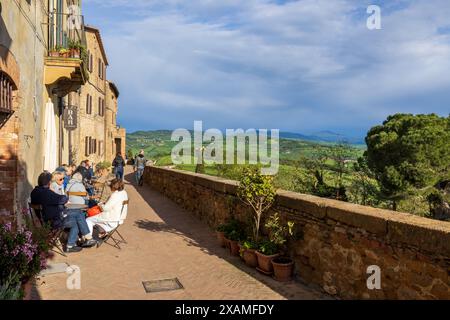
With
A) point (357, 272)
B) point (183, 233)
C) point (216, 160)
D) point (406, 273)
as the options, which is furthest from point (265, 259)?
point (216, 160)

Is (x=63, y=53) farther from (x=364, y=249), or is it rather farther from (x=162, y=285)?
(x=364, y=249)

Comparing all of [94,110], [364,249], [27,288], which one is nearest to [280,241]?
[364,249]

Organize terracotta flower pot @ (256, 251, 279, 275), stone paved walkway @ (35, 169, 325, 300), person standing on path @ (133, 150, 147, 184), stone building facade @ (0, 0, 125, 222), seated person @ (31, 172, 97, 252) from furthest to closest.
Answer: person standing on path @ (133, 150, 147, 184), stone building facade @ (0, 0, 125, 222), seated person @ (31, 172, 97, 252), terracotta flower pot @ (256, 251, 279, 275), stone paved walkway @ (35, 169, 325, 300)

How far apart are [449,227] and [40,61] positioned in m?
8.94

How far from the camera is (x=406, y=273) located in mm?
3664

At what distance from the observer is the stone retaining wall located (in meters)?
3.40

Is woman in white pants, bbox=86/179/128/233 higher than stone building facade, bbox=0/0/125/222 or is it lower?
lower

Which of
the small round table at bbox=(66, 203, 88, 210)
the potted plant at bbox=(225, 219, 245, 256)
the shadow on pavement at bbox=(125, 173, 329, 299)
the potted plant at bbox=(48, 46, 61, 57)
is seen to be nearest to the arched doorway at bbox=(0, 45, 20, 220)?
the small round table at bbox=(66, 203, 88, 210)

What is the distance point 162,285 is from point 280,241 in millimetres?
1780

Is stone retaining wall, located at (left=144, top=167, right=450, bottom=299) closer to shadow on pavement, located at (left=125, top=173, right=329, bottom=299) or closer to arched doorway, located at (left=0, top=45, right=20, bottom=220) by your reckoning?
shadow on pavement, located at (left=125, top=173, right=329, bottom=299)

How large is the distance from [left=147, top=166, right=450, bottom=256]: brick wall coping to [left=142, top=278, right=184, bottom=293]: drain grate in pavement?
6.39 ft

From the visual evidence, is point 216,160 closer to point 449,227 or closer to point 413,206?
point 413,206

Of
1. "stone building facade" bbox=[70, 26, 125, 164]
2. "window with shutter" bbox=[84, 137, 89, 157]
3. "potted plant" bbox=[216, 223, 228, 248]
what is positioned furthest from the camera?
"window with shutter" bbox=[84, 137, 89, 157]

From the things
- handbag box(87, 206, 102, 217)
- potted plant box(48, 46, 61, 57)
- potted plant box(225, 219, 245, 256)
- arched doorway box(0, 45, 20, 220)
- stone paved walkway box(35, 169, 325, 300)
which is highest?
potted plant box(48, 46, 61, 57)
